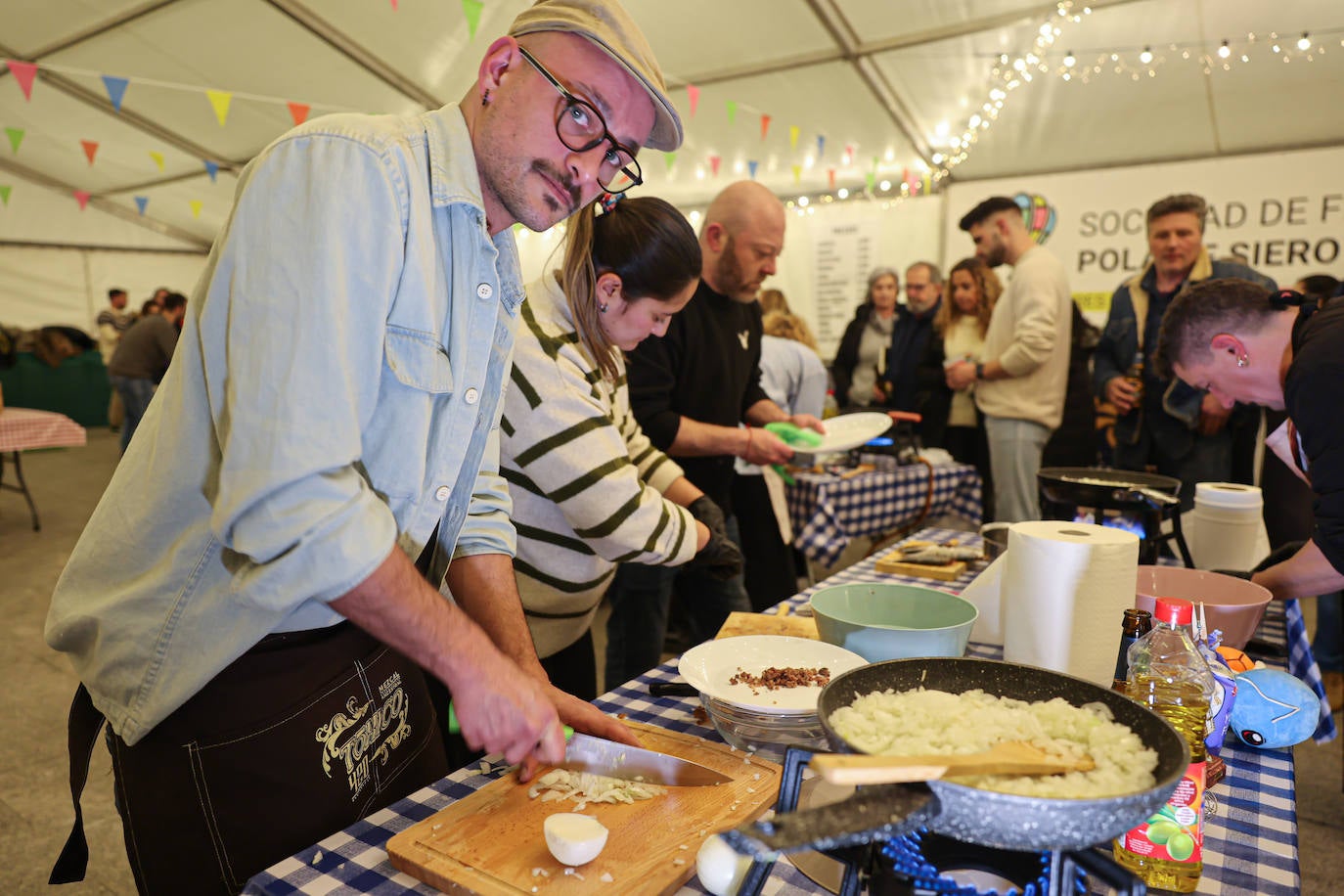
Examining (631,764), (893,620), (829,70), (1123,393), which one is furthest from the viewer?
(829,70)

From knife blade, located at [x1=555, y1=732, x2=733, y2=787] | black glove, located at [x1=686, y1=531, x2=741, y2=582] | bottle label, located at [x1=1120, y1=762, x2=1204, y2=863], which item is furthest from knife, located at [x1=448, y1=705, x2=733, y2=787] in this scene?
black glove, located at [x1=686, y1=531, x2=741, y2=582]

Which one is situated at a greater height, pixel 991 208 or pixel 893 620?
pixel 991 208

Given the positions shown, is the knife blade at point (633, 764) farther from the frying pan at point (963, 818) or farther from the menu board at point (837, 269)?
the menu board at point (837, 269)

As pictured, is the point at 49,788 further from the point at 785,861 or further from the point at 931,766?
the point at 931,766

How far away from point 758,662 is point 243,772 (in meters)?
0.69

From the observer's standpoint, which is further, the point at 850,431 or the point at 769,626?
the point at 850,431

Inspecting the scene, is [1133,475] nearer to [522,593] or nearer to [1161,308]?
[522,593]

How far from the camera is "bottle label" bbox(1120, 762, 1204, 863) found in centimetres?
81

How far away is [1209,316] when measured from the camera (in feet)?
6.37

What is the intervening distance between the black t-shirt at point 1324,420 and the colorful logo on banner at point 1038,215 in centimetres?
507

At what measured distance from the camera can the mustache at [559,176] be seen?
103cm

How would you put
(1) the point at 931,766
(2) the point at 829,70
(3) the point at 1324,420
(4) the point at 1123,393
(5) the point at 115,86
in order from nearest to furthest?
(1) the point at 931,766, (3) the point at 1324,420, (4) the point at 1123,393, (5) the point at 115,86, (2) the point at 829,70

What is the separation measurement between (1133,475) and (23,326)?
15.4m

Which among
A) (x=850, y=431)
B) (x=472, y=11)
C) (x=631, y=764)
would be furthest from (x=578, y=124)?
(x=472, y=11)
